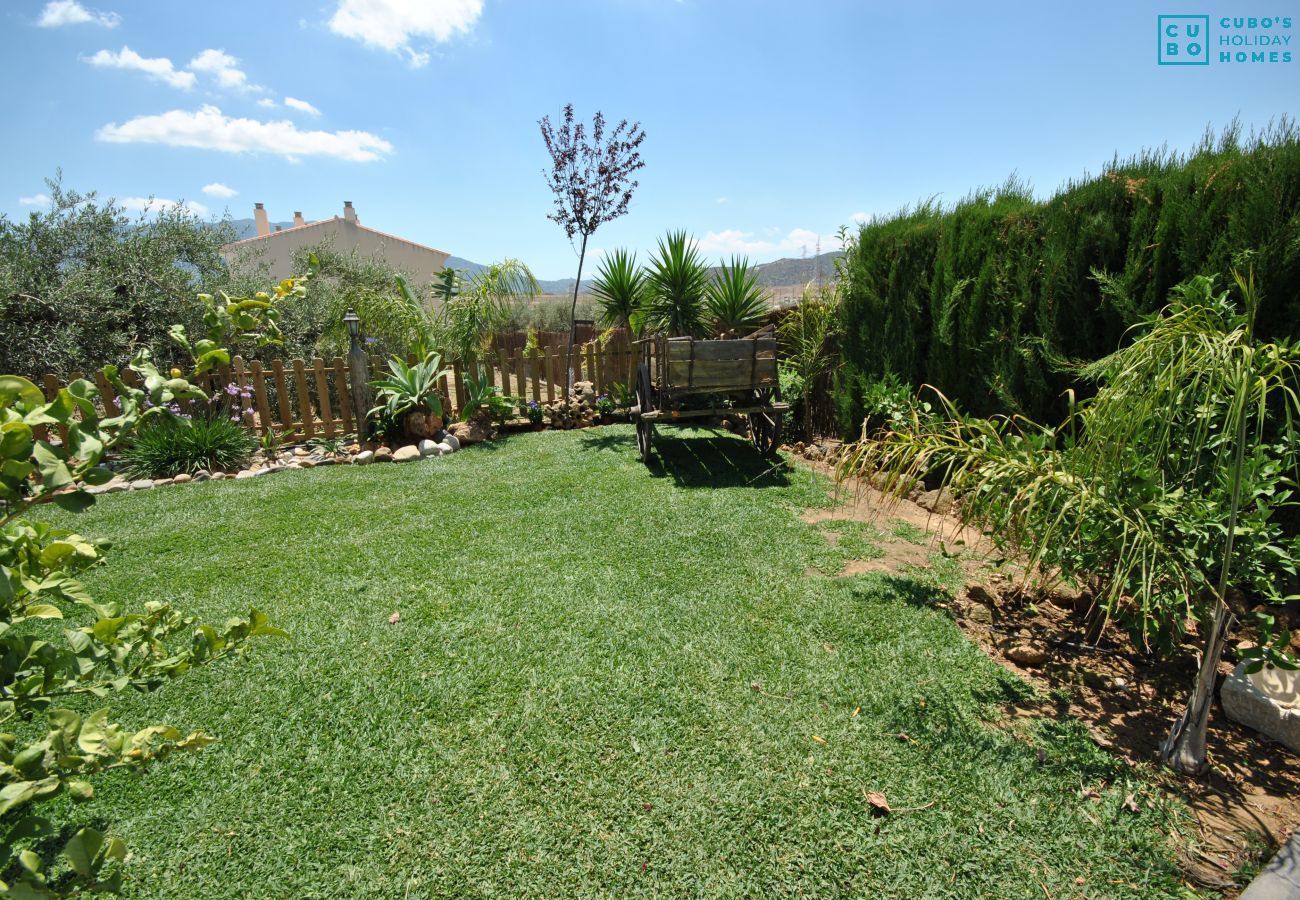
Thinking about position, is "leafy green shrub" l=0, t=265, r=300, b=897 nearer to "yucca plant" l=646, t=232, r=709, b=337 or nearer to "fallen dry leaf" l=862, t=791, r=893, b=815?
"fallen dry leaf" l=862, t=791, r=893, b=815

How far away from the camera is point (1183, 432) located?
2.36 metres

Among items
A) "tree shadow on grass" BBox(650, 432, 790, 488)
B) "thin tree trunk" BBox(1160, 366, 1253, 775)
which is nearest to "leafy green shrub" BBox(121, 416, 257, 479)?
"tree shadow on grass" BBox(650, 432, 790, 488)

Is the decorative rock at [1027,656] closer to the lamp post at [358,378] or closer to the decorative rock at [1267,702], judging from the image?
the decorative rock at [1267,702]

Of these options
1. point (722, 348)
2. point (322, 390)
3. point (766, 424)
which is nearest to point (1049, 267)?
point (722, 348)

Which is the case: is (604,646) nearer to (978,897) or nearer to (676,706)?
(676,706)

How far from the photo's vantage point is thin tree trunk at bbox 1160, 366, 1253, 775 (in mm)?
2033

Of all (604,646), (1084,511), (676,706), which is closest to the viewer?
(1084,511)

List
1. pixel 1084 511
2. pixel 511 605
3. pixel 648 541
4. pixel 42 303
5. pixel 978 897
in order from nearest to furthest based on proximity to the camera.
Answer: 1. pixel 978 897
2. pixel 1084 511
3. pixel 511 605
4. pixel 648 541
5. pixel 42 303

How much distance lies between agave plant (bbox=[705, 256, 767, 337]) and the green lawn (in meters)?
4.93

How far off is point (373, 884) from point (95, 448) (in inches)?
63.7

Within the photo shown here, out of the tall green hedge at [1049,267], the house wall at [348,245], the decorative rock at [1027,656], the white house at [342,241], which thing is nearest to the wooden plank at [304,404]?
the tall green hedge at [1049,267]

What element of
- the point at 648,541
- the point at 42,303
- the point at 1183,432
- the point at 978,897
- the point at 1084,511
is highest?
the point at 42,303

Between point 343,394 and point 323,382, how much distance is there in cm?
38

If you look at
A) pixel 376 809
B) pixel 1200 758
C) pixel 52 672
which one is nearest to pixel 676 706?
pixel 376 809
